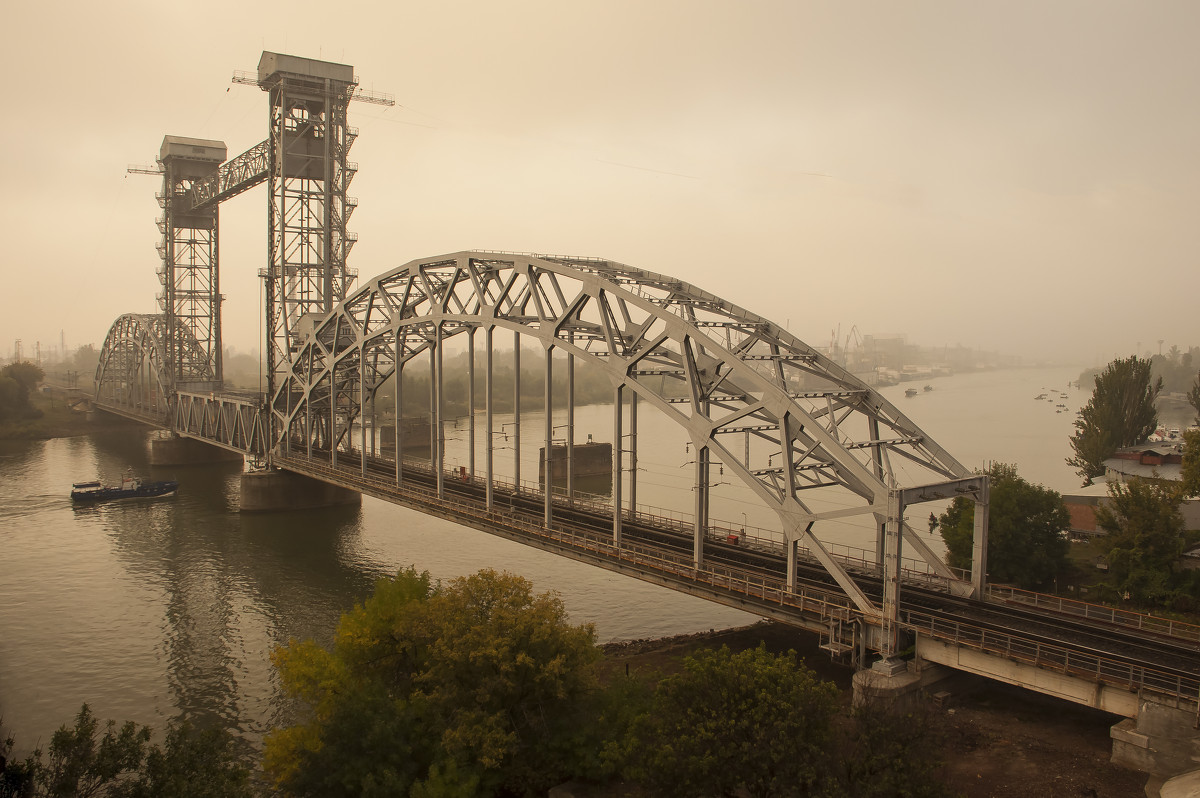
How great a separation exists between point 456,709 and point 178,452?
7204 cm

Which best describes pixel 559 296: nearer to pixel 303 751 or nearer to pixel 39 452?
pixel 303 751

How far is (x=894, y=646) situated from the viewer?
22422mm

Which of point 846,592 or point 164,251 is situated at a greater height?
point 164,251

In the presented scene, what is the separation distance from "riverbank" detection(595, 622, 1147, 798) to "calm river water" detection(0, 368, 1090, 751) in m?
12.1

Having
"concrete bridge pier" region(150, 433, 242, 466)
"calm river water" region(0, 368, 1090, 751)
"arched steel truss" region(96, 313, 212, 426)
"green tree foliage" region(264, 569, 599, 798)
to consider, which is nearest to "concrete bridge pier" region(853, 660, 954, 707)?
"green tree foliage" region(264, 569, 599, 798)

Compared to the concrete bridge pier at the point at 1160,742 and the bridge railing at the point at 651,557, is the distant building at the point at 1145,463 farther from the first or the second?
the concrete bridge pier at the point at 1160,742

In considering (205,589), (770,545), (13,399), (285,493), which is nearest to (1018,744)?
(770,545)

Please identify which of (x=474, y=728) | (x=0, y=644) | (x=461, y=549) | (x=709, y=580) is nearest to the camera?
(x=474, y=728)

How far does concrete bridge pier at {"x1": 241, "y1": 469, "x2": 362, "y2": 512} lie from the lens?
188 feet

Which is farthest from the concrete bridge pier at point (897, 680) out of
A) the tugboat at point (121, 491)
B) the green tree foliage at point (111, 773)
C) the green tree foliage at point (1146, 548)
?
the tugboat at point (121, 491)

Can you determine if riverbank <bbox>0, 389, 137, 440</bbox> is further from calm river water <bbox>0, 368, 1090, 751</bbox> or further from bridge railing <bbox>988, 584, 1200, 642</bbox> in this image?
bridge railing <bbox>988, 584, 1200, 642</bbox>

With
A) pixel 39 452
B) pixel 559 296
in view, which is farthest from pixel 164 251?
pixel 559 296

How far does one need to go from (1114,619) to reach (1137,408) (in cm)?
4323

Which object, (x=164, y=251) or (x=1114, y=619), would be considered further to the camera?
(x=164, y=251)
